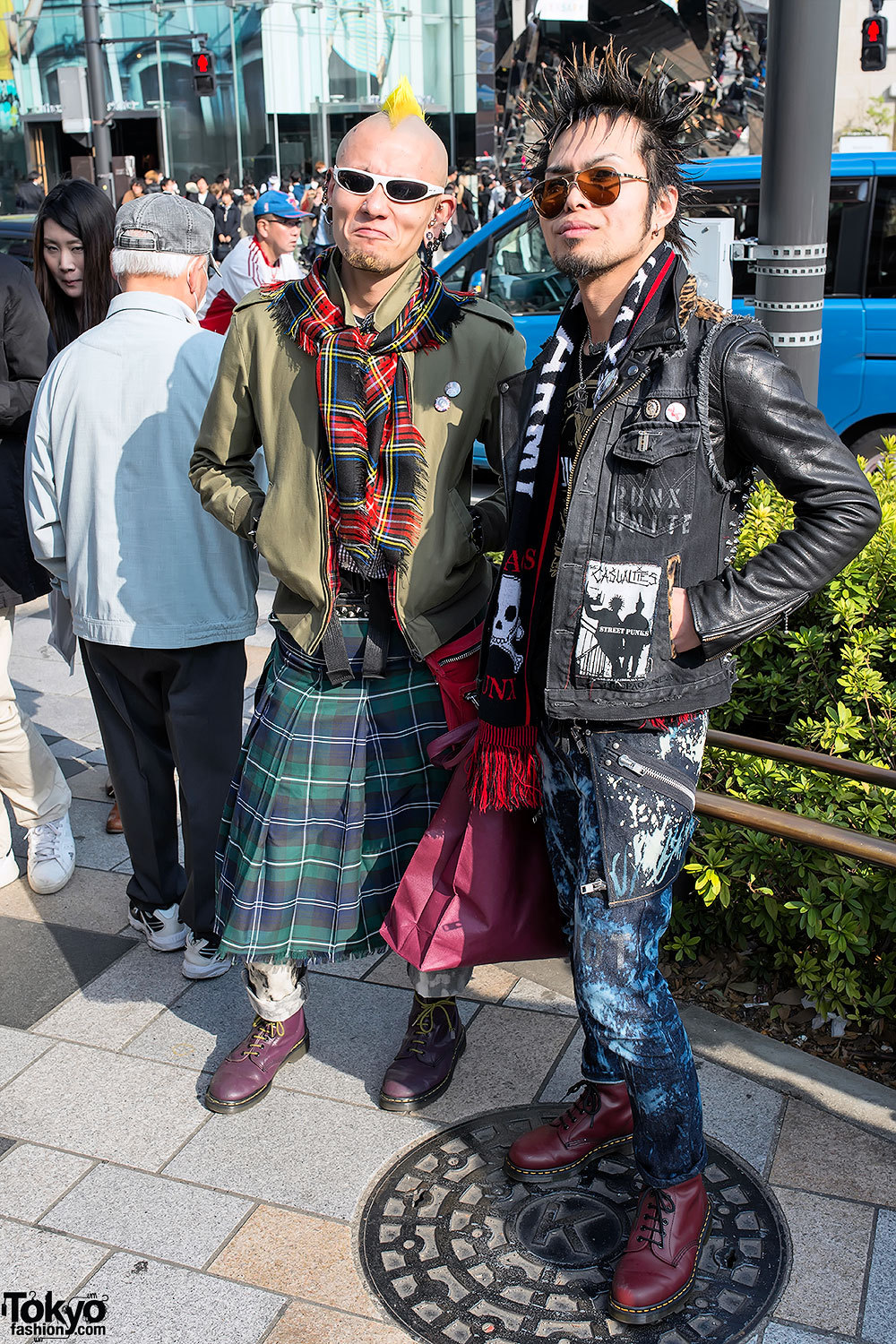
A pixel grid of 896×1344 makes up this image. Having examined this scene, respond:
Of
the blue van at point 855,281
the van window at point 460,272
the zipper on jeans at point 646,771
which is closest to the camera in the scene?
the zipper on jeans at point 646,771

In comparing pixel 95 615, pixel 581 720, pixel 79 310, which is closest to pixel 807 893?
pixel 581 720

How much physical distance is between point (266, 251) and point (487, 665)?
18.8ft

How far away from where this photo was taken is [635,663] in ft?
6.73

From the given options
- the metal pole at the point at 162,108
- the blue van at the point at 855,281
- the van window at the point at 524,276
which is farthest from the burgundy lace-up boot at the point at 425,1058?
the metal pole at the point at 162,108

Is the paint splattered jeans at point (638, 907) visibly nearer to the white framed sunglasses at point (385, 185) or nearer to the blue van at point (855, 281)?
the white framed sunglasses at point (385, 185)

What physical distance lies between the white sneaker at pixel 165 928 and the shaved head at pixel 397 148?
2.09m

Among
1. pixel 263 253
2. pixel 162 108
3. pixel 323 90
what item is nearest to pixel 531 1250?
pixel 263 253

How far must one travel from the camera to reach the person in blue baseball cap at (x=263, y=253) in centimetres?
706

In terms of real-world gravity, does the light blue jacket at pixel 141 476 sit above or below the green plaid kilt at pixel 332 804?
above

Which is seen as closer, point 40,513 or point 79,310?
point 40,513

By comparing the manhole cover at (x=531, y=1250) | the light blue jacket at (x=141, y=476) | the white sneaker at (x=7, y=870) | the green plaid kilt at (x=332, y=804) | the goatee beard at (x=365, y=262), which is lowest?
the white sneaker at (x=7, y=870)

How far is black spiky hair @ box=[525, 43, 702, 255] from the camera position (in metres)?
2.06

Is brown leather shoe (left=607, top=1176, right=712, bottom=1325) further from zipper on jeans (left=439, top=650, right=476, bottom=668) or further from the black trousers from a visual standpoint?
the black trousers

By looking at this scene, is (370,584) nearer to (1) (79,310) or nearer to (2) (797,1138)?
(2) (797,1138)
